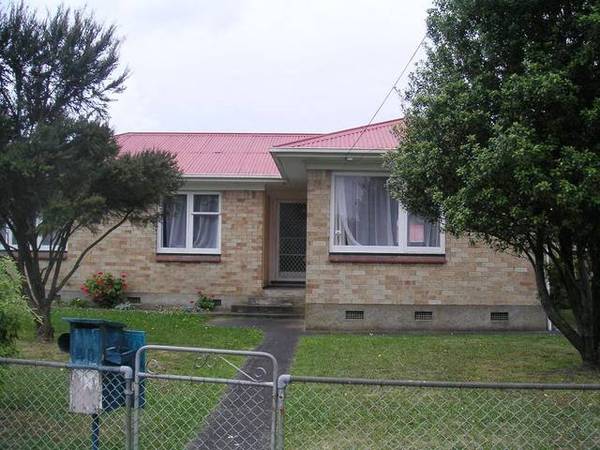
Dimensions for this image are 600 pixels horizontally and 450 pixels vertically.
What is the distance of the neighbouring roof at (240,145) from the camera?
13.7m

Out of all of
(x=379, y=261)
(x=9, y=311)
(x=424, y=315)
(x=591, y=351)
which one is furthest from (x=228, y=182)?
(x=9, y=311)

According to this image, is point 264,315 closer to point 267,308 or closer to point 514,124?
point 267,308

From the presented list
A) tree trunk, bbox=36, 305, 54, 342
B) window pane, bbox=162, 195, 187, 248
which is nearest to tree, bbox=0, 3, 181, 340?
tree trunk, bbox=36, 305, 54, 342

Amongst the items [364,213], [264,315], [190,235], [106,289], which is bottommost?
[264,315]

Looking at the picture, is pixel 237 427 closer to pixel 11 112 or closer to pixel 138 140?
pixel 11 112

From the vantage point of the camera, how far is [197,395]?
7.03m

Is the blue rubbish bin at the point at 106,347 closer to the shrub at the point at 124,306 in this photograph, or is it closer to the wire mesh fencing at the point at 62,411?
the wire mesh fencing at the point at 62,411

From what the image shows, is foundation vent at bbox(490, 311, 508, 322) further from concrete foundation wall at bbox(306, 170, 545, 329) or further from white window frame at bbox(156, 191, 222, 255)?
white window frame at bbox(156, 191, 222, 255)

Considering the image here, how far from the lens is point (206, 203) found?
17422 mm

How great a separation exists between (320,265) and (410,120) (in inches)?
215

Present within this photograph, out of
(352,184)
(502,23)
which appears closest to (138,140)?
(352,184)

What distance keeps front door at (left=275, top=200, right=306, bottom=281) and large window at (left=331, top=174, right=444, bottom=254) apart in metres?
5.14

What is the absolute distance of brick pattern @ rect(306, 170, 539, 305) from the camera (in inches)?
535

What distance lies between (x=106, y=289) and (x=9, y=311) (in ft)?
37.7
